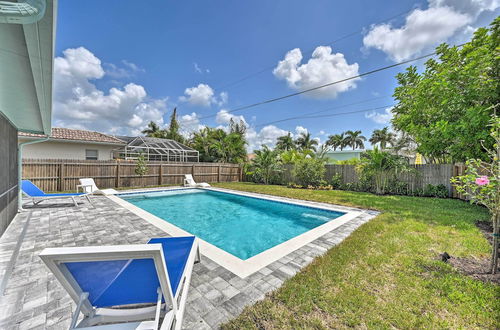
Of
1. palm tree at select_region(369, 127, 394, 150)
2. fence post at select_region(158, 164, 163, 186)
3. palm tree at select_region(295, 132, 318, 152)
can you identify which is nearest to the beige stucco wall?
fence post at select_region(158, 164, 163, 186)

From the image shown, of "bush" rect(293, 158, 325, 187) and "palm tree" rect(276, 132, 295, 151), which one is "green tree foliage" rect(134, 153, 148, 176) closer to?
"bush" rect(293, 158, 325, 187)

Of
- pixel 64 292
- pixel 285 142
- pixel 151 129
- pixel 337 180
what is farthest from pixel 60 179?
pixel 285 142

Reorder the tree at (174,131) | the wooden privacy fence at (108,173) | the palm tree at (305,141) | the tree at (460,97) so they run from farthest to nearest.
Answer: the palm tree at (305,141)
the tree at (174,131)
the wooden privacy fence at (108,173)
the tree at (460,97)

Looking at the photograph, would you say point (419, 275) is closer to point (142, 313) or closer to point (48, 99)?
point (142, 313)

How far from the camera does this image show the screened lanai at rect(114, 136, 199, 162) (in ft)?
64.2

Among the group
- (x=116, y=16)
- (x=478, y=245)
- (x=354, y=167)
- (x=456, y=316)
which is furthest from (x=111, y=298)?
(x=354, y=167)

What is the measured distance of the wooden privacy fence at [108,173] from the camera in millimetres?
10266

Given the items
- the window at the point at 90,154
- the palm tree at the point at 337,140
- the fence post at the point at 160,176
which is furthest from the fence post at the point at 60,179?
the palm tree at the point at 337,140

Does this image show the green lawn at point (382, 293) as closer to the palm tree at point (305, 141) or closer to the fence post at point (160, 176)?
the fence post at point (160, 176)

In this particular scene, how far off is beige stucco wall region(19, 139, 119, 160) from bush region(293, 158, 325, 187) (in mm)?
15232

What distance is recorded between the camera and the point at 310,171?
48.0ft

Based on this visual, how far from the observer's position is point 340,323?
6.48 feet

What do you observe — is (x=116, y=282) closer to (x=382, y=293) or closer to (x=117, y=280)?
(x=117, y=280)

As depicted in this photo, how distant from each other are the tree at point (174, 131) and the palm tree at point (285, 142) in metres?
17.2
